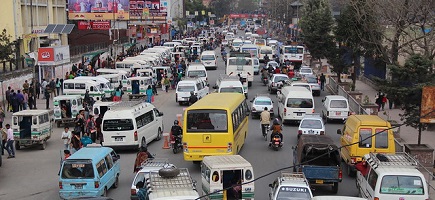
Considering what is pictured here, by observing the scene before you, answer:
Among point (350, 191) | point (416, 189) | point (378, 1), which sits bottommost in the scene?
point (350, 191)

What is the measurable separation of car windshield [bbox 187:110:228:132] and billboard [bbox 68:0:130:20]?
165 ft

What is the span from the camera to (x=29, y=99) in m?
35.4

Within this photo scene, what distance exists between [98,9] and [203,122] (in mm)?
55487

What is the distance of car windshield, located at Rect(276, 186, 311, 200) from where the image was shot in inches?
585

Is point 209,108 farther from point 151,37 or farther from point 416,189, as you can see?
point 151,37

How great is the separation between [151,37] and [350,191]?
264ft

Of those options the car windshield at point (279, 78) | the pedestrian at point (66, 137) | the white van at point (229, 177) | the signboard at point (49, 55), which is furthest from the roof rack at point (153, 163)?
the signboard at point (49, 55)

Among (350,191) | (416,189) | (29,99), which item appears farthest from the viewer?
(29,99)

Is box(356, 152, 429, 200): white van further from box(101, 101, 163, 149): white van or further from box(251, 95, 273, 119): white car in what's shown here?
box(251, 95, 273, 119): white car

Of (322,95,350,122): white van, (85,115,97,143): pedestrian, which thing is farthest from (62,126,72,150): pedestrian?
(322,95,350,122): white van

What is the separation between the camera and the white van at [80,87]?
36312 millimetres

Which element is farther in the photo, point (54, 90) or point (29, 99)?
point (54, 90)

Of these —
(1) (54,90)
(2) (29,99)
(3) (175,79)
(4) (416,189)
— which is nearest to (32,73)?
(1) (54,90)

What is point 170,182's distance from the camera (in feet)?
45.4
